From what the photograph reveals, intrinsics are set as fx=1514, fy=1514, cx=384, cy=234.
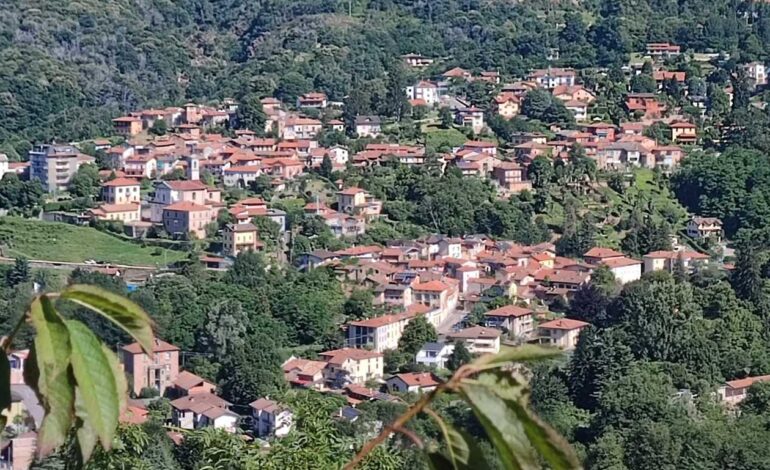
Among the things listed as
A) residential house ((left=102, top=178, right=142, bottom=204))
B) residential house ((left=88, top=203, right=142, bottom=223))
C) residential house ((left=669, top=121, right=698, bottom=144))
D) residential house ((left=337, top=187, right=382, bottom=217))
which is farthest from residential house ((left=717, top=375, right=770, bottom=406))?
residential house ((left=669, top=121, right=698, bottom=144))

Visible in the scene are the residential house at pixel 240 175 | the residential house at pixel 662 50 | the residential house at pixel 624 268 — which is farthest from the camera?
the residential house at pixel 662 50

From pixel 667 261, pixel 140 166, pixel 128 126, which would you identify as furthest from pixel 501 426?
pixel 128 126

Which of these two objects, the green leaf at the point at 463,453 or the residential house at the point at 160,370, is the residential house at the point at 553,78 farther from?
the green leaf at the point at 463,453

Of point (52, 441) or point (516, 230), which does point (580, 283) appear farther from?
point (52, 441)

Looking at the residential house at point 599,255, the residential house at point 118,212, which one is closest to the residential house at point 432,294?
the residential house at point 599,255

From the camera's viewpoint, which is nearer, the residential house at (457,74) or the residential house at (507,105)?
the residential house at (507,105)

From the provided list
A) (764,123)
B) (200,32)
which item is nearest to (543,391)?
(764,123)
